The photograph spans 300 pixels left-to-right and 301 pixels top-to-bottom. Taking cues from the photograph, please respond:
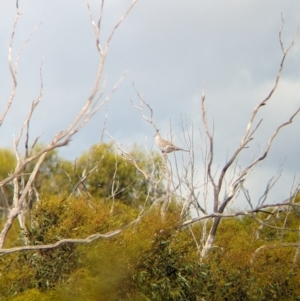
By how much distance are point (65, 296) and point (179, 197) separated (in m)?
4.67

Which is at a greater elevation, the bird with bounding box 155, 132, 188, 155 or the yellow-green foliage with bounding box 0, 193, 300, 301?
the bird with bounding box 155, 132, 188, 155

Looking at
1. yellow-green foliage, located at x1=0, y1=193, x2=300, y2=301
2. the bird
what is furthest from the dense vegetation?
the bird

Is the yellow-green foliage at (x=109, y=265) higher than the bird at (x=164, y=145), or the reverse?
the bird at (x=164, y=145)

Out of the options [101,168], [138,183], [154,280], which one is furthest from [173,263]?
[101,168]

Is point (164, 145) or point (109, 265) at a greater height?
point (164, 145)

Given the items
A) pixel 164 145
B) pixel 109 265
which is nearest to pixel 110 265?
pixel 109 265

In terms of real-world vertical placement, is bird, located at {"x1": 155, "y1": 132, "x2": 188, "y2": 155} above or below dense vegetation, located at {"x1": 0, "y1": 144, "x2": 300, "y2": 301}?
above

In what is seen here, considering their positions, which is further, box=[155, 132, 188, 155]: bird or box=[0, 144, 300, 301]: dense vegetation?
box=[155, 132, 188, 155]: bird

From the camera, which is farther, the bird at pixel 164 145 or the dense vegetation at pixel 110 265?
the bird at pixel 164 145

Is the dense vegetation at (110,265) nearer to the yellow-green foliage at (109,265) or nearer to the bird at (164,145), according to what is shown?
the yellow-green foliage at (109,265)

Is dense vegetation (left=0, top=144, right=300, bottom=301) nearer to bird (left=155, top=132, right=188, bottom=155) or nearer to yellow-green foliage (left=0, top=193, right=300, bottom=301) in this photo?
yellow-green foliage (left=0, top=193, right=300, bottom=301)

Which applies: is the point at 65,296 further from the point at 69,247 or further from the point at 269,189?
the point at 269,189

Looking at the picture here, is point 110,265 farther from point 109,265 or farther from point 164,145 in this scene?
point 164,145

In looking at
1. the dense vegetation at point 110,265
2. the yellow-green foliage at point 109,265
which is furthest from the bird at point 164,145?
the yellow-green foliage at point 109,265
